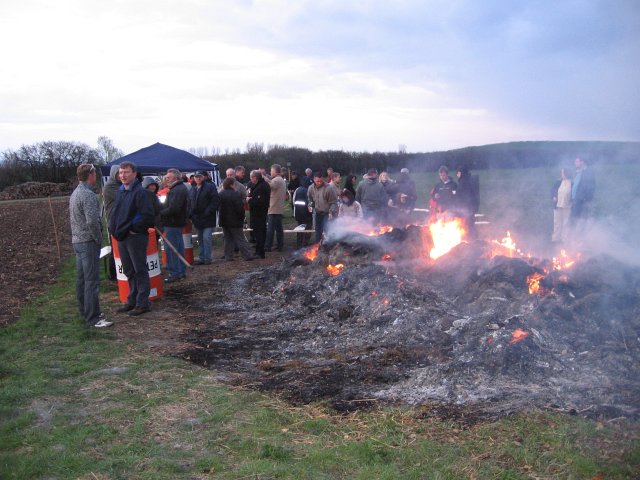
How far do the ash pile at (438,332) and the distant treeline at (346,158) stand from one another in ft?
13.2

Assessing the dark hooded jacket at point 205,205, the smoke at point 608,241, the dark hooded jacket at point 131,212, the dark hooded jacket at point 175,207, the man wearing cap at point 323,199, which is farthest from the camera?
the man wearing cap at point 323,199

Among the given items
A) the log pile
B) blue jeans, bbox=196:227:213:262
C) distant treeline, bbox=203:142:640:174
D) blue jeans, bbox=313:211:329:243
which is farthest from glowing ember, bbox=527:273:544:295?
the log pile

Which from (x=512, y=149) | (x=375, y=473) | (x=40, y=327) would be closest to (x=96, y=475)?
(x=375, y=473)

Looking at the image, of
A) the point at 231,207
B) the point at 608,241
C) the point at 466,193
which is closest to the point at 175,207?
the point at 231,207

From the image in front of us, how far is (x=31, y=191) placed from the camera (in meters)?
49.5

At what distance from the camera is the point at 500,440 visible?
159 inches

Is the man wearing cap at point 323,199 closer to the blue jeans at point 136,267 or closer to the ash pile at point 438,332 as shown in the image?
the ash pile at point 438,332

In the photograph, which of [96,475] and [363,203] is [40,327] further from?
[363,203]

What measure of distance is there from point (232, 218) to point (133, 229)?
432 centimetres

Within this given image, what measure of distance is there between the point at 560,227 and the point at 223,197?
27.1 ft

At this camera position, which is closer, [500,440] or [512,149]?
[500,440]

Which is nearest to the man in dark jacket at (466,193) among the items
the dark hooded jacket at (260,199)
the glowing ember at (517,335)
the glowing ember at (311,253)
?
the glowing ember at (311,253)

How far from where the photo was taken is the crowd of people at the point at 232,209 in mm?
7789

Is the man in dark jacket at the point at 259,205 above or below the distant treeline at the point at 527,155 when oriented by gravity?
below
